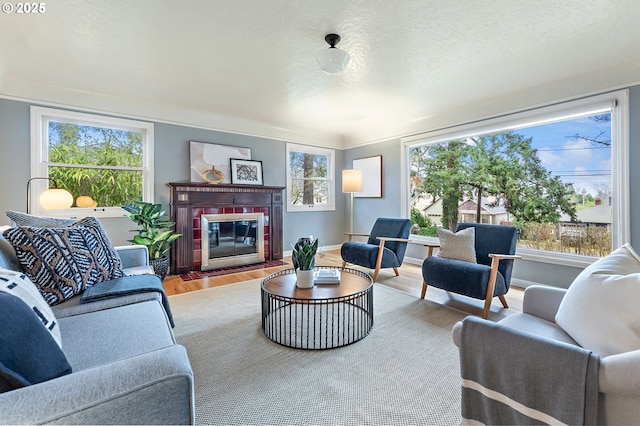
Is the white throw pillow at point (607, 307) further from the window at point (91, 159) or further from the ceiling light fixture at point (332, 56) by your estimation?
the window at point (91, 159)

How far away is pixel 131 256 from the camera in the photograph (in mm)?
2479

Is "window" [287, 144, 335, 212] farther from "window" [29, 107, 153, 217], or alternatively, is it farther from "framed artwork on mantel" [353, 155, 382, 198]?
"window" [29, 107, 153, 217]

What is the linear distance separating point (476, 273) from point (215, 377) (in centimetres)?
221

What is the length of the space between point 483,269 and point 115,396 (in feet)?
8.72

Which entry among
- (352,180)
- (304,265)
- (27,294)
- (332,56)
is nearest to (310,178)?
(352,180)

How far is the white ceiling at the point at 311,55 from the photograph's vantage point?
2020 millimetres

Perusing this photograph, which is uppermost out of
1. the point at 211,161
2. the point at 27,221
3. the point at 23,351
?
the point at 211,161

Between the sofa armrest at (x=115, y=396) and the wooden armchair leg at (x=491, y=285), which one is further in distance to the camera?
the wooden armchair leg at (x=491, y=285)

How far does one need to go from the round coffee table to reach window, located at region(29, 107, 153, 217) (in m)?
2.76

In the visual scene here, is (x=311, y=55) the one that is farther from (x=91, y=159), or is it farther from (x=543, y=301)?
(x=91, y=159)

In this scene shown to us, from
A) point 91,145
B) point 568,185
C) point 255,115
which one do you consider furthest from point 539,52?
point 91,145

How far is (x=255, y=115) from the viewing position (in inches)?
176

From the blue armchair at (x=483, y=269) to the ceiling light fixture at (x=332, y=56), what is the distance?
2018 mm

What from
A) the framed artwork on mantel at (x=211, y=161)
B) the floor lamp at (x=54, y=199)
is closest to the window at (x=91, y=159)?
the framed artwork on mantel at (x=211, y=161)
